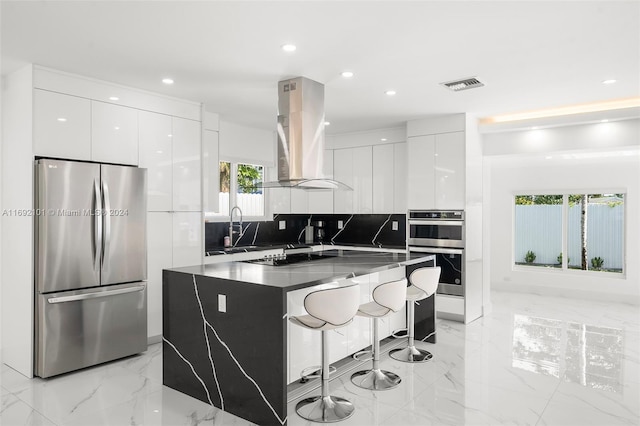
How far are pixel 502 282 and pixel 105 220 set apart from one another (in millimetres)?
6705

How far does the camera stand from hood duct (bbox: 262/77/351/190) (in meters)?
3.83

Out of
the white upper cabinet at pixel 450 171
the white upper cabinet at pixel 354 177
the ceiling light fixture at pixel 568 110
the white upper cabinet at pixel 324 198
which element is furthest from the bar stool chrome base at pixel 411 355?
the ceiling light fixture at pixel 568 110

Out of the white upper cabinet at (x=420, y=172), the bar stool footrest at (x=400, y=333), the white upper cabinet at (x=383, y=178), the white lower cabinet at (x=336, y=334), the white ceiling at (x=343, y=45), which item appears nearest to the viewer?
the white ceiling at (x=343, y=45)

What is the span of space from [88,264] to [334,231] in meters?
4.29

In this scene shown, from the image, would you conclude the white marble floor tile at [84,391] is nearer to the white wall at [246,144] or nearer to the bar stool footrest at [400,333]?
the bar stool footrest at [400,333]

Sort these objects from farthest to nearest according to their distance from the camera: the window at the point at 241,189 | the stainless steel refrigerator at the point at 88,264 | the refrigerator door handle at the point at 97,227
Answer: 1. the window at the point at 241,189
2. the refrigerator door handle at the point at 97,227
3. the stainless steel refrigerator at the point at 88,264

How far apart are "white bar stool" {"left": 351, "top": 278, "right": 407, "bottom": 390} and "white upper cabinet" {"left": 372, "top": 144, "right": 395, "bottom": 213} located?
3035mm

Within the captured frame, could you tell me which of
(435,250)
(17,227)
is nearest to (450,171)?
(435,250)

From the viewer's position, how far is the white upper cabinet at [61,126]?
367 centimetres

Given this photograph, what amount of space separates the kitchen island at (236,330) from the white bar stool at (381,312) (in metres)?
0.22

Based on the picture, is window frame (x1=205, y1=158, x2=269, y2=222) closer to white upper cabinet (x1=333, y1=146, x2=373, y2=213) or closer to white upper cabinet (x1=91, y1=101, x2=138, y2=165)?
white upper cabinet (x1=333, y1=146, x2=373, y2=213)

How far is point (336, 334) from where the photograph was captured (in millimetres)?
3748

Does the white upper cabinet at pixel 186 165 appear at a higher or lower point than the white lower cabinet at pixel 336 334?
higher

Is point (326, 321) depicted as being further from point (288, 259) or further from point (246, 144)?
point (246, 144)
